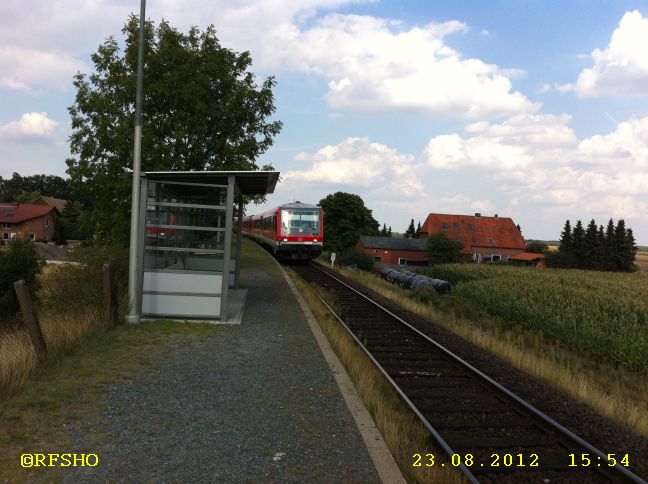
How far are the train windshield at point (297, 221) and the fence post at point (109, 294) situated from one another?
16422 millimetres

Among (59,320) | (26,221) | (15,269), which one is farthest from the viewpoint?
(26,221)

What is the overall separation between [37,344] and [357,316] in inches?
304

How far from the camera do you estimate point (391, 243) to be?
78062 mm

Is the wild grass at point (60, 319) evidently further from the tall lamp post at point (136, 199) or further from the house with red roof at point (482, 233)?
the house with red roof at point (482, 233)

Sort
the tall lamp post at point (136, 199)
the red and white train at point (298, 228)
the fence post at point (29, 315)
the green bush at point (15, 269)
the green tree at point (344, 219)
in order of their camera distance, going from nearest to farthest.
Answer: the fence post at point (29, 315) < the tall lamp post at point (136, 199) < the green bush at point (15, 269) < the red and white train at point (298, 228) < the green tree at point (344, 219)

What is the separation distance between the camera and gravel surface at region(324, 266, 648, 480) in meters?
5.18

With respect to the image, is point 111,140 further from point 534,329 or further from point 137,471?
point 137,471

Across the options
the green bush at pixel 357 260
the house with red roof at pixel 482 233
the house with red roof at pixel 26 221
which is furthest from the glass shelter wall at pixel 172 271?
the house with red roof at pixel 482 233

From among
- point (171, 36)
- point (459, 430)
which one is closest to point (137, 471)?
point (459, 430)

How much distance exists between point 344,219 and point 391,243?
8210 millimetres

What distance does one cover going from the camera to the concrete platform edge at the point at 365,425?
4.19m

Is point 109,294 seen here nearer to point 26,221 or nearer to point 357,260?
point 357,260

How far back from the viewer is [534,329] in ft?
45.7

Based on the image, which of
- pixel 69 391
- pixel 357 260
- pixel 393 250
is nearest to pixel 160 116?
pixel 69 391
